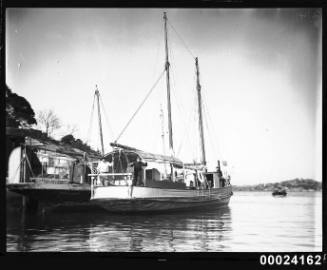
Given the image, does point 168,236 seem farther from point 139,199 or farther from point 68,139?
point 139,199

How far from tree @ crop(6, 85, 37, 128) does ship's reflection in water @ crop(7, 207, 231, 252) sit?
1.95m

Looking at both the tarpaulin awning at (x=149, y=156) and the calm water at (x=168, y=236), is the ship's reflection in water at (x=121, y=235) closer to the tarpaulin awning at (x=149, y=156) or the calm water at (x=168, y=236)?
the calm water at (x=168, y=236)

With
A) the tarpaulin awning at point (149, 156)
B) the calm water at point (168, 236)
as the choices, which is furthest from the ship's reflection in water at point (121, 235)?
the tarpaulin awning at point (149, 156)

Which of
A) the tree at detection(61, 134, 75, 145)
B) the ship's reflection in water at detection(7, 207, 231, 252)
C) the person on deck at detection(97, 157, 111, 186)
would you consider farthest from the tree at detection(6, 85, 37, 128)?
the person on deck at detection(97, 157, 111, 186)

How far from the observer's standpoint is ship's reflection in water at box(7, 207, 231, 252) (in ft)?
24.8

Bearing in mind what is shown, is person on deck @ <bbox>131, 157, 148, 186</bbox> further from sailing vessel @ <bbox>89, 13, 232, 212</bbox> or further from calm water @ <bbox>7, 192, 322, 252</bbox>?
calm water @ <bbox>7, 192, 322, 252</bbox>

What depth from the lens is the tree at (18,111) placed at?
7.65 m

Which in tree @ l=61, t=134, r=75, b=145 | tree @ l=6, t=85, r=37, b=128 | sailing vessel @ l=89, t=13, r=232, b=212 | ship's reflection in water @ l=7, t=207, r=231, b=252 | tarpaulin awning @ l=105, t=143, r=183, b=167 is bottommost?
ship's reflection in water @ l=7, t=207, r=231, b=252

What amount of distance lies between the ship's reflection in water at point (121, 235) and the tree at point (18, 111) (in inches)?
76.6
